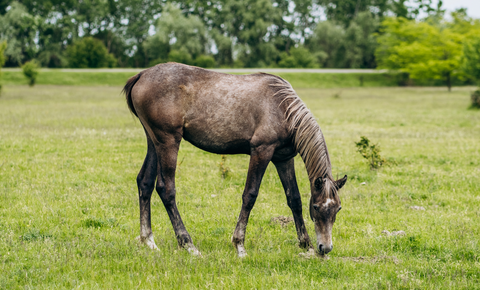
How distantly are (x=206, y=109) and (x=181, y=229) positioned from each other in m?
1.63

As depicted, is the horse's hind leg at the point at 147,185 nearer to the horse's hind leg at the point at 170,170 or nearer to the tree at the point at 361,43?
the horse's hind leg at the point at 170,170

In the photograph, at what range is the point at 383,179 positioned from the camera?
9.98 metres

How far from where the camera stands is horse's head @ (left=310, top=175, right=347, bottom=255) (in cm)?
514

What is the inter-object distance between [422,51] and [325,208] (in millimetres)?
57567

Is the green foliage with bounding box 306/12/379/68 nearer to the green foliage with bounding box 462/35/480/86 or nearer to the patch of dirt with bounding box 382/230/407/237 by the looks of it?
the green foliage with bounding box 462/35/480/86

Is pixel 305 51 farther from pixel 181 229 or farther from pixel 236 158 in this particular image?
pixel 181 229

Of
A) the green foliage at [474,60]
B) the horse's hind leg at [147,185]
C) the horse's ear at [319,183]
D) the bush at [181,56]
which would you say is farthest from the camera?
the bush at [181,56]

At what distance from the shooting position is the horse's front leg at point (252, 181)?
5480 mm

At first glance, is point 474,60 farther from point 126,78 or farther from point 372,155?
point 126,78

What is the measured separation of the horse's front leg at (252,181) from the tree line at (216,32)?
58.9 metres

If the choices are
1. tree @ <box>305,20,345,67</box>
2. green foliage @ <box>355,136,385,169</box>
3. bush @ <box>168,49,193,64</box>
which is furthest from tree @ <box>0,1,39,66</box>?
green foliage @ <box>355,136,385,169</box>

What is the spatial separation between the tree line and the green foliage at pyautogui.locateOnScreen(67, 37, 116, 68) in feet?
0.52

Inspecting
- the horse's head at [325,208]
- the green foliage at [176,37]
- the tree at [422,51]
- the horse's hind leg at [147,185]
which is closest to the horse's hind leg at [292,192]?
the horse's head at [325,208]

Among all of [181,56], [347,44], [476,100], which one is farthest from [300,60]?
[476,100]
